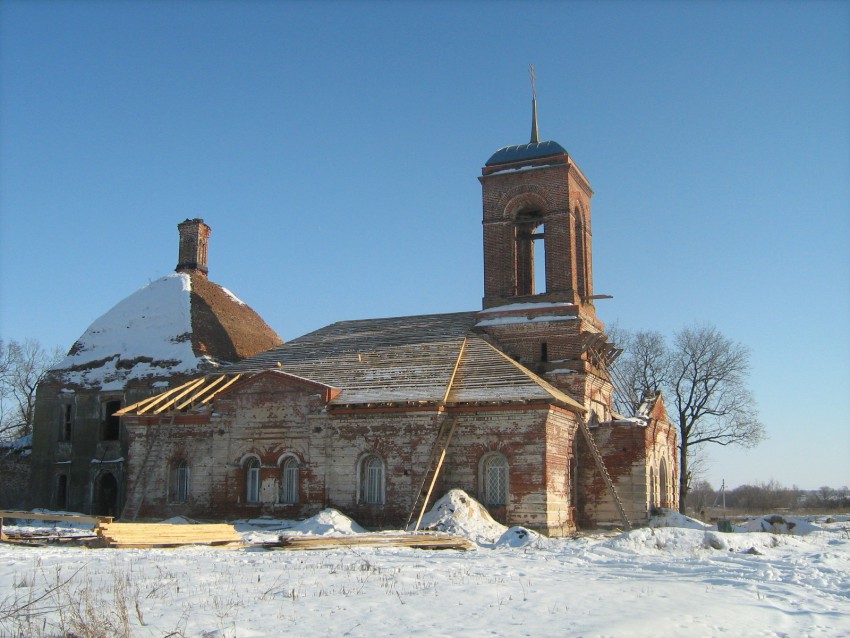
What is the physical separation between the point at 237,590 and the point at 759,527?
15889 millimetres

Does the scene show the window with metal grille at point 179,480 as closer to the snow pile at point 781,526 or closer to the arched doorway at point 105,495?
the arched doorway at point 105,495

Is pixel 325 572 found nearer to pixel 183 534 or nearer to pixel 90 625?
pixel 90 625

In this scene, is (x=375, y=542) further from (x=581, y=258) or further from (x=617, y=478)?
(x=581, y=258)

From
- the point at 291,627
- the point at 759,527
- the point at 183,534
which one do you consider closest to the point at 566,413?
the point at 759,527

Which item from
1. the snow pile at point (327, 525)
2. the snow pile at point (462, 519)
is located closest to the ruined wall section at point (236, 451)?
the snow pile at point (327, 525)

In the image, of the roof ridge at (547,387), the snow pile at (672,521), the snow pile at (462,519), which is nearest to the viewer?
the snow pile at (462,519)

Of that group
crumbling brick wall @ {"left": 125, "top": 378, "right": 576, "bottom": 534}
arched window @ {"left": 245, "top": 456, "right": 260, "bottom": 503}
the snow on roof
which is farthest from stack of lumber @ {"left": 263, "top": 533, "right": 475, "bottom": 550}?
the snow on roof

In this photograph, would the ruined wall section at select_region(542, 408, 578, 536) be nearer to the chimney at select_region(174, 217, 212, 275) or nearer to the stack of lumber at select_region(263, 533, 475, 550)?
the stack of lumber at select_region(263, 533, 475, 550)

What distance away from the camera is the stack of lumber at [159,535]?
55.1ft

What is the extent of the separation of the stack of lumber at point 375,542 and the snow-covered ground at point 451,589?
445 mm

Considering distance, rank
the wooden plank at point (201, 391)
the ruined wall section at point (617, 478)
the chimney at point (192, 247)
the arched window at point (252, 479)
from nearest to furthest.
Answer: the ruined wall section at point (617, 478)
the arched window at point (252, 479)
the wooden plank at point (201, 391)
the chimney at point (192, 247)

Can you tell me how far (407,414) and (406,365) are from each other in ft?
9.09

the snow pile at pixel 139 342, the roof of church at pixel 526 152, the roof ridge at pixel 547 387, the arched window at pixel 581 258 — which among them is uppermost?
the roof of church at pixel 526 152

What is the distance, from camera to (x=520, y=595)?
35.6 ft
